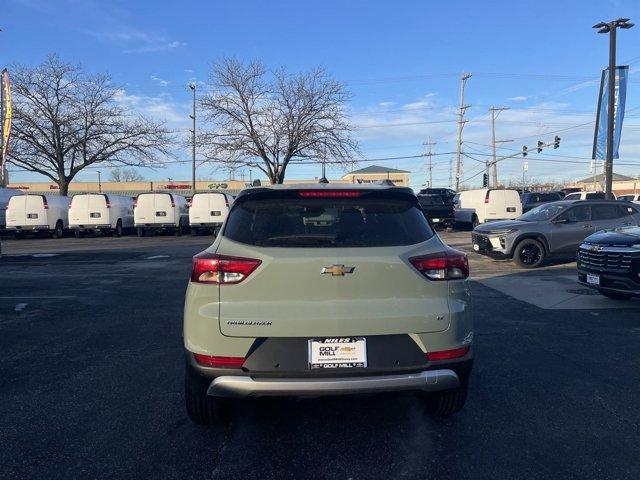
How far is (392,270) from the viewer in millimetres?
3254

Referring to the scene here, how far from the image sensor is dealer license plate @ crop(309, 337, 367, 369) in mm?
3195

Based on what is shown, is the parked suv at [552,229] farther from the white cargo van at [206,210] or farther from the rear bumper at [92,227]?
the rear bumper at [92,227]

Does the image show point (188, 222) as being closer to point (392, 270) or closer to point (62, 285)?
point (62, 285)

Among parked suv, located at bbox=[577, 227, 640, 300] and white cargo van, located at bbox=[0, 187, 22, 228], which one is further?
white cargo van, located at bbox=[0, 187, 22, 228]

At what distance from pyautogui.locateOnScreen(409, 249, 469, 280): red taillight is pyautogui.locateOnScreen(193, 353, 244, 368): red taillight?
1260 mm

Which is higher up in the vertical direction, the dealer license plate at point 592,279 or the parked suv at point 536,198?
the parked suv at point 536,198

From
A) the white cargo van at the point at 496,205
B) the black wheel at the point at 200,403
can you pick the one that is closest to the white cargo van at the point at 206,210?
the white cargo van at the point at 496,205

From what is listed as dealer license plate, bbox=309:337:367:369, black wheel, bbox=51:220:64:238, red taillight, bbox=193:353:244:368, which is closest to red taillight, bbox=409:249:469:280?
dealer license plate, bbox=309:337:367:369

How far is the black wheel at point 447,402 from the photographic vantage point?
12.2 ft

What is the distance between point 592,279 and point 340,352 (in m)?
6.12

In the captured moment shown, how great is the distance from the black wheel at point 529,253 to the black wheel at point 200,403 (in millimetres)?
10289

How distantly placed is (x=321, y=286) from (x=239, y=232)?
0.69 meters

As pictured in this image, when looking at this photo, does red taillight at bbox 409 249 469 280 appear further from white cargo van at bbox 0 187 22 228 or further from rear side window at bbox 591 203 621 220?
white cargo van at bbox 0 187 22 228

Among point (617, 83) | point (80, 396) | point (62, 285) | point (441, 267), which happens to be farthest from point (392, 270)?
point (617, 83)
